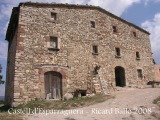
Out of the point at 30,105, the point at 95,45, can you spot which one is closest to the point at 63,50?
the point at 95,45

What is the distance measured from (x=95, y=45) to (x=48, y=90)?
602 cm

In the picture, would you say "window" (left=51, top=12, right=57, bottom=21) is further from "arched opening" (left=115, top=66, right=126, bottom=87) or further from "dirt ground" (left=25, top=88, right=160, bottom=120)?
"dirt ground" (left=25, top=88, right=160, bottom=120)

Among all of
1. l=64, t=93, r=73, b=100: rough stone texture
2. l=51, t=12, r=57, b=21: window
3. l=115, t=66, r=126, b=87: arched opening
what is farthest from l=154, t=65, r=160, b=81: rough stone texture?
l=51, t=12, r=57, b=21: window

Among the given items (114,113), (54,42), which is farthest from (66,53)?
(114,113)

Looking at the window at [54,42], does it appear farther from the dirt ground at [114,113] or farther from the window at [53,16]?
the dirt ground at [114,113]

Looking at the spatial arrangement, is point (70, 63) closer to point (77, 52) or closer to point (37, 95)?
point (77, 52)

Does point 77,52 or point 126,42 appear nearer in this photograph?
point 77,52

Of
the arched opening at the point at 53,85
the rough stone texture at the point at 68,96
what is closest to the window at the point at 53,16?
the arched opening at the point at 53,85

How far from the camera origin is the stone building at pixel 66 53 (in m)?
15.3

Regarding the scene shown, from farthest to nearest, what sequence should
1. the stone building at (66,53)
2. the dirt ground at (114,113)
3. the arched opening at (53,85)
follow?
the arched opening at (53,85), the stone building at (66,53), the dirt ground at (114,113)

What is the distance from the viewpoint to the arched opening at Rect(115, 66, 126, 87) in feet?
67.6

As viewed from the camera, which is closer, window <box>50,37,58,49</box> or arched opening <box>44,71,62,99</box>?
arched opening <box>44,71,62,99</box>

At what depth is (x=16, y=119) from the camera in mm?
9359

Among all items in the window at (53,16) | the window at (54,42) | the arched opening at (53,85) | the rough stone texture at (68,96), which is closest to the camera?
the arched opening at (53,85)
